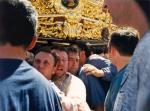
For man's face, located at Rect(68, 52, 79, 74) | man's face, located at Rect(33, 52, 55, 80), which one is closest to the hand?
man's face, located at Rect(68, 52, 79, 74)

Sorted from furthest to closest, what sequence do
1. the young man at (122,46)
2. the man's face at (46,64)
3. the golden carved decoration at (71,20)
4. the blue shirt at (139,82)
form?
the golden carved decoration at (71,20), the man's face at (46,64), the young man at (122,46), the blue shirt at (139,82)

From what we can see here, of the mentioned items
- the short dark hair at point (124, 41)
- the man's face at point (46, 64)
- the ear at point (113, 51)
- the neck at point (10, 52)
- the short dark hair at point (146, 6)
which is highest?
the short dark hair at point (146, 6)

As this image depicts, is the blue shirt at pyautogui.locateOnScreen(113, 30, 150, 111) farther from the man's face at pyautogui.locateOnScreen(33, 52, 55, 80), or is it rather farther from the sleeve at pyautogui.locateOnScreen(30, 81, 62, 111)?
the man's face at pyautogui.locateOnScreen(33, 52, 55, 80)

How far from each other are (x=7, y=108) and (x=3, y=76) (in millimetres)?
132

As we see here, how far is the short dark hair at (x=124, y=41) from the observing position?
3.26 m

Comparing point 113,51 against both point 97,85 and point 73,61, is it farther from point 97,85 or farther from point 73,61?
point 73,61

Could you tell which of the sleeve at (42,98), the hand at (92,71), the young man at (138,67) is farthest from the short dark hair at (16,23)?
the hand at (92,71)

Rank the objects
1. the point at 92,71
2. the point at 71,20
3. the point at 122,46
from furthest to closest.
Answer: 1. the point at 71,20
2. the point at 92,71
3. the point at 122,46

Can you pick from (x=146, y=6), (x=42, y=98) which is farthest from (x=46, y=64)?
(x=146, y=6)

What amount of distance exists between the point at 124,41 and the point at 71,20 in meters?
3.54

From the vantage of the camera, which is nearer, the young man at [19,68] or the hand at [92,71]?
the young man at [19,68]

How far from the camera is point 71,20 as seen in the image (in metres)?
6.87

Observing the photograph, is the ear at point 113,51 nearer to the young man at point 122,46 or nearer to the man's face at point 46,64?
the young man at point 122,46

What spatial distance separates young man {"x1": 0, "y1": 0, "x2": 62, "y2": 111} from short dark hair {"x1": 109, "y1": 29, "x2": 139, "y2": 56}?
50.8 inches
